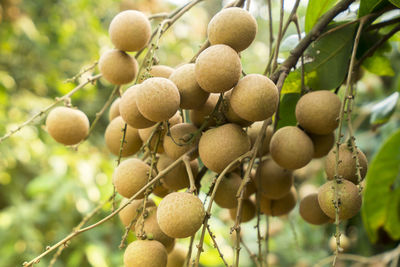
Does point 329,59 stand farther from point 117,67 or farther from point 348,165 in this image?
point 117,67

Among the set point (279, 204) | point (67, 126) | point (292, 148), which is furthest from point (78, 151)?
point (292, 148)

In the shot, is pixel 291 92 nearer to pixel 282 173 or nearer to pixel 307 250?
pixel 282 173

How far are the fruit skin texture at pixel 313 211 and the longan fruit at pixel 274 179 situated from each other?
4cm

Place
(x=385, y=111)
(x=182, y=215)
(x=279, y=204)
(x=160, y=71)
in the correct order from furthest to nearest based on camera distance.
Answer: (x=385, y=111), (x=279, y=204), (x=160, y=71), (x=182, y=215)

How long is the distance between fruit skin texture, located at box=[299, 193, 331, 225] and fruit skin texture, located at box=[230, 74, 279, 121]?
0.59ft

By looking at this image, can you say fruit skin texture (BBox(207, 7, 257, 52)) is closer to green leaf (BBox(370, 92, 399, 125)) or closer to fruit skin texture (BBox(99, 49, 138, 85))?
fruit skin texture (BBox(99, 49, 138, 85))

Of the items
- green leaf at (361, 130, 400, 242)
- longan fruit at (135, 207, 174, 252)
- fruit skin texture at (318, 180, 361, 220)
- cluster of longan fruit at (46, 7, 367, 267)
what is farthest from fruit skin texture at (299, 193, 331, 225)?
green leaf at (361, 130, 400, 242)

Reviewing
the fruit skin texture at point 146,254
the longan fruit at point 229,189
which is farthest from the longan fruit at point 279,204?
the fruit skin texture at point 146,254

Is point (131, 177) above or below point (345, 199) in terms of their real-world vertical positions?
above

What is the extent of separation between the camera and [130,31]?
59cm

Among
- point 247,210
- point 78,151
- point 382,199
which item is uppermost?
point 78,151

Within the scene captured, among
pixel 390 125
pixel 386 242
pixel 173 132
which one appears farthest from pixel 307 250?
pixel 173 132

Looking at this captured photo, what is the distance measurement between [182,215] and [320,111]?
231mm

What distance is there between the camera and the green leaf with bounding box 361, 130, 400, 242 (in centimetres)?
82
